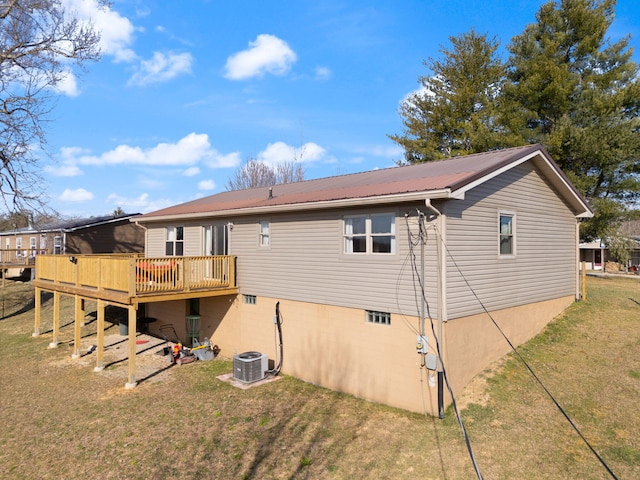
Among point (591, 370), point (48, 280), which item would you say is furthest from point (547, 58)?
point (48, 280)

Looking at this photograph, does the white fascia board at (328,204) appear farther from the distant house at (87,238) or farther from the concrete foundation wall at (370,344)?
the distant house at (87,238)

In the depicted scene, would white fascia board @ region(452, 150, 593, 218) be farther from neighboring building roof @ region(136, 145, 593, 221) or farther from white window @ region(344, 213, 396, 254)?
white window @ region(344, 213, 396, 254)

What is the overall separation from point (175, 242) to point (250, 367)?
6.90 m

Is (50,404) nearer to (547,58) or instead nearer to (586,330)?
(586,330)

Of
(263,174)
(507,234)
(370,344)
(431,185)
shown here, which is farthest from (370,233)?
(263,174)

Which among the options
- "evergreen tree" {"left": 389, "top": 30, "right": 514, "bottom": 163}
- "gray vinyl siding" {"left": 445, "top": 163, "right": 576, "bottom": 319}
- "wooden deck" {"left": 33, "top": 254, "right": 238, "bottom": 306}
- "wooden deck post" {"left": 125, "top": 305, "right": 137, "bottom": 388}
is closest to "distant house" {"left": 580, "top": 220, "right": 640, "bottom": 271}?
"evergreen tree" {"left": 389, "top": 30, "right": 514, "bottom": 163}

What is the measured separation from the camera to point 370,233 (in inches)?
376

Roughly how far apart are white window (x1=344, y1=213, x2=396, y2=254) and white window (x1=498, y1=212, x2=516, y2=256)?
2.83 m

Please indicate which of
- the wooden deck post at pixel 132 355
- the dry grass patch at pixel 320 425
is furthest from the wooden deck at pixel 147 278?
the dry grass patch at pixel 320 425

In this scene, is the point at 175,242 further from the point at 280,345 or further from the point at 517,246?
the point at 517,246

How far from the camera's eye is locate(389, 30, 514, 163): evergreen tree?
25000 mm

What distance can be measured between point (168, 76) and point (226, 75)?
3905 millimetres

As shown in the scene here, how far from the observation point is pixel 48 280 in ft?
50.9

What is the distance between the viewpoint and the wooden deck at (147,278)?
35.9 feet
